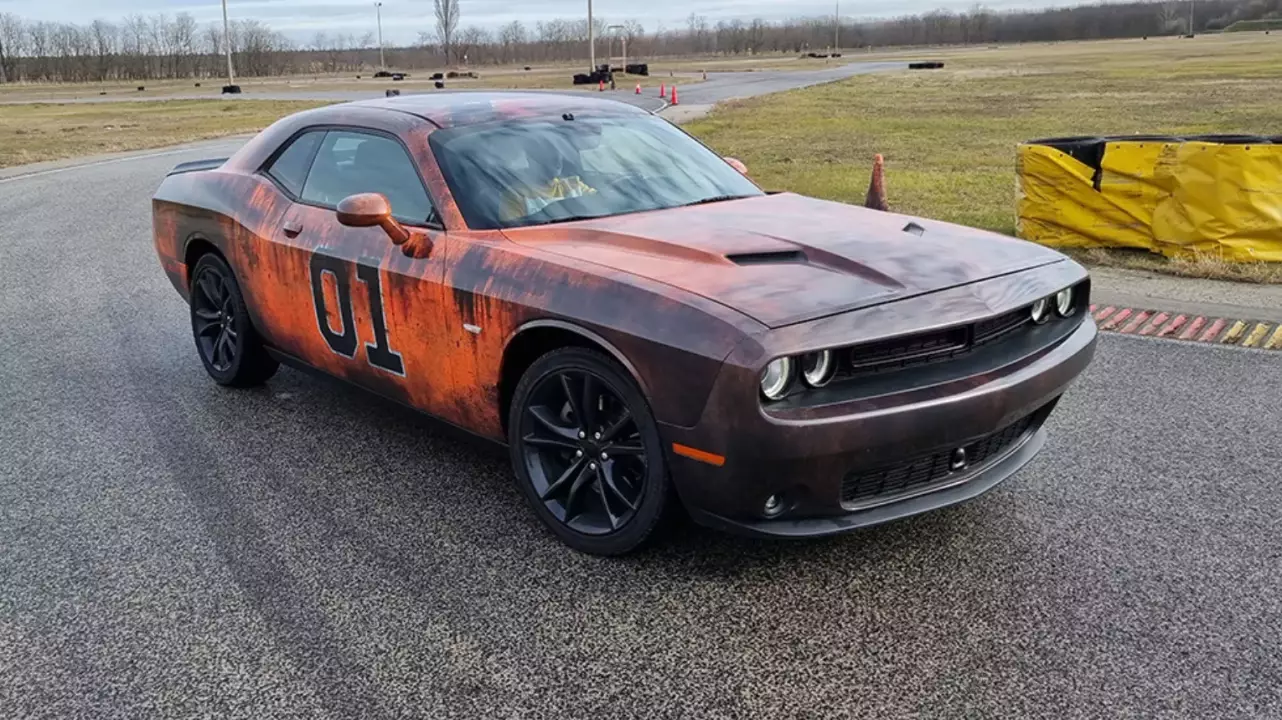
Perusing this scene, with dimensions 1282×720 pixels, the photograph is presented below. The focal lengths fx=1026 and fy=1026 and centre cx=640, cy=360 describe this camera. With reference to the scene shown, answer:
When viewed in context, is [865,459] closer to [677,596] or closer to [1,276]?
[677,596]

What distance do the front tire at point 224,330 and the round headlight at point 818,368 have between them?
10.7ft

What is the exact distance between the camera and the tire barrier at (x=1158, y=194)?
783 cm

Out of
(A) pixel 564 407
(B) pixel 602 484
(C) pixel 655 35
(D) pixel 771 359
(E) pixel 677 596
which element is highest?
(C) pixel 655 35

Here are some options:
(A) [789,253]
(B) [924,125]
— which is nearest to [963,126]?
(B) [924,125]

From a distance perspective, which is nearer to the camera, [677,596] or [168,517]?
[677,596]

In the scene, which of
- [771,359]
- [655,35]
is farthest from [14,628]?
[655,35]

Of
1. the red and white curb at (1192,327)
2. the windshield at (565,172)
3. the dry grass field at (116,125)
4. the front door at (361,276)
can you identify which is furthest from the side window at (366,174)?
the dry grass field at (116,125)

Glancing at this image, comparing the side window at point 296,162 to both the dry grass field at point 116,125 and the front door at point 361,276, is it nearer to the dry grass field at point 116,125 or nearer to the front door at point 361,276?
the front door at point 361,276

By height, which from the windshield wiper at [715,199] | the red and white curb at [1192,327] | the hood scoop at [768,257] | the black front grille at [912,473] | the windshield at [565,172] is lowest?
the red and white curb at [1192,327]

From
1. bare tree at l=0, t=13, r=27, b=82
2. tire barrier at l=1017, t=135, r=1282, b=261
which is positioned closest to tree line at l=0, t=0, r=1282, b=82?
bare tree at l=0, t=13, r=27, b=82

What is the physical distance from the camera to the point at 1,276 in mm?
8688

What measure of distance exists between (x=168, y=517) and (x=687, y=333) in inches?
89.4

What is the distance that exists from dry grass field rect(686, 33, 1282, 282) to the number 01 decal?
21.0 ft

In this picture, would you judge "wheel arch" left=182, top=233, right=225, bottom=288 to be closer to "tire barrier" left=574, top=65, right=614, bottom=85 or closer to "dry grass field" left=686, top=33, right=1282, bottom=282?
"dry grass field" left=686, top=33, right=1282, bottom=282
